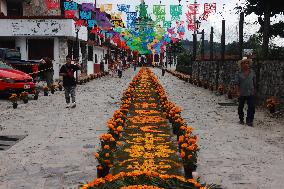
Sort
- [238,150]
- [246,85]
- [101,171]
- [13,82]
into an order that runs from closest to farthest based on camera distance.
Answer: [101,171], [238,150], [246,85], [13,82]

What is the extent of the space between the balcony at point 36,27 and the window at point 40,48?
45.9 inches

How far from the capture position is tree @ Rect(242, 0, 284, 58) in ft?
83.1

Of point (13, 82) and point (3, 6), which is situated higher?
point (3, 6)

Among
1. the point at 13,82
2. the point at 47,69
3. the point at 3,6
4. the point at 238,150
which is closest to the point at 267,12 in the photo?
the point at 47,69

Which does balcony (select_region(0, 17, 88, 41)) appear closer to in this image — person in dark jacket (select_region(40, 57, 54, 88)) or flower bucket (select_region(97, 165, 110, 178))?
person in dark jacket (select_region(40, 57, 54, 88))

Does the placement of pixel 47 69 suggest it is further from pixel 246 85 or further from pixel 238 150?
pixel 238 150

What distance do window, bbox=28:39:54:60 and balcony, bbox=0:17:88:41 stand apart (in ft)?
3.82

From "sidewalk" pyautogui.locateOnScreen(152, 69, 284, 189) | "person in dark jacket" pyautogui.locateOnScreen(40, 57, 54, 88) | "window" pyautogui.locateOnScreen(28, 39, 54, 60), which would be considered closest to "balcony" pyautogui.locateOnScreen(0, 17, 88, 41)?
"window" pyautogui.locateOnScreen(28, 39, 54, 60)

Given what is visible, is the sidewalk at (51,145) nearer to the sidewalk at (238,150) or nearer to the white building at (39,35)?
the sidewalk at (238,150)

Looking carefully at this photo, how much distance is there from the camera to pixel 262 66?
16.2 metres

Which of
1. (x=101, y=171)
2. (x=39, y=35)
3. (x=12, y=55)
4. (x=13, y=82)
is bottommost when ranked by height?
(x=101, y=171)

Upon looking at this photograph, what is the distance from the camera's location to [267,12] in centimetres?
2583

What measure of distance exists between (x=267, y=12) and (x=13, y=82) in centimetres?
1575

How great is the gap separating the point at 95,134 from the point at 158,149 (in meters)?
2.27
